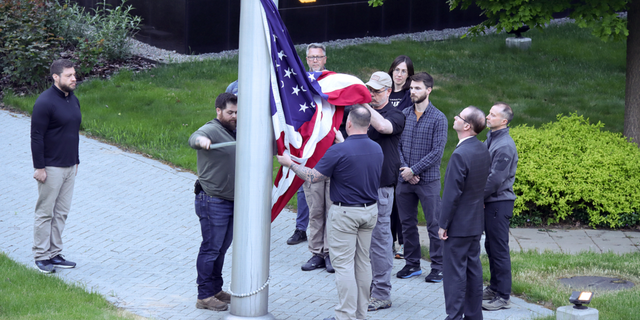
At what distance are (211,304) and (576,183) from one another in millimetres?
5888

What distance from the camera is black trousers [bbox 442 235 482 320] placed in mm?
5852

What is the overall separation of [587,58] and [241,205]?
14862 millimetres

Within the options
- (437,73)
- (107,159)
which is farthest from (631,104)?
(107,159)

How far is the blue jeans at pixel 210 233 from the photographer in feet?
20.1

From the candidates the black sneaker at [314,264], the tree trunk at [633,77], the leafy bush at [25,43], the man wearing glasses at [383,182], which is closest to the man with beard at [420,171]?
the man wearing glasses at [383,182]

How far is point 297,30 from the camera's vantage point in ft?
58.9

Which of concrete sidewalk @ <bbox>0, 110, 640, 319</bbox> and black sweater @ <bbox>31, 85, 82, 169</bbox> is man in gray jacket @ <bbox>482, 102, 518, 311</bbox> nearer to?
concrete sidewalk @ <bbox>0, 110, 640, 319</bbox>

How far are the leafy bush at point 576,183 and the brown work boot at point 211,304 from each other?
490cm

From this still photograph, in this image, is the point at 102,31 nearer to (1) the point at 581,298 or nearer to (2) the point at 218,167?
(2) the point at 218,167

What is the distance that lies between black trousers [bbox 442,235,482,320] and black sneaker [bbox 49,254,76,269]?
159 inches

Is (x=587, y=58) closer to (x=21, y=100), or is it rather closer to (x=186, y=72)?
(x=186, y=72)

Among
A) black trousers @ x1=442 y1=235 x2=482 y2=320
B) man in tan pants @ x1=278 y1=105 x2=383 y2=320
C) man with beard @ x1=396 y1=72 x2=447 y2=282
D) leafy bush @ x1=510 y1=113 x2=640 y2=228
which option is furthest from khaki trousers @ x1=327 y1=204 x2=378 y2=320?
leafy bush @ x1=510 y1=113 x2=640 y2=228

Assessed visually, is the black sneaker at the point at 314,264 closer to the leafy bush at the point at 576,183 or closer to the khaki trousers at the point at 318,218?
the khaki trousers at the point at 318,218

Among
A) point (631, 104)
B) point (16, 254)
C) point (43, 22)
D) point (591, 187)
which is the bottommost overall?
point (16, 254)
